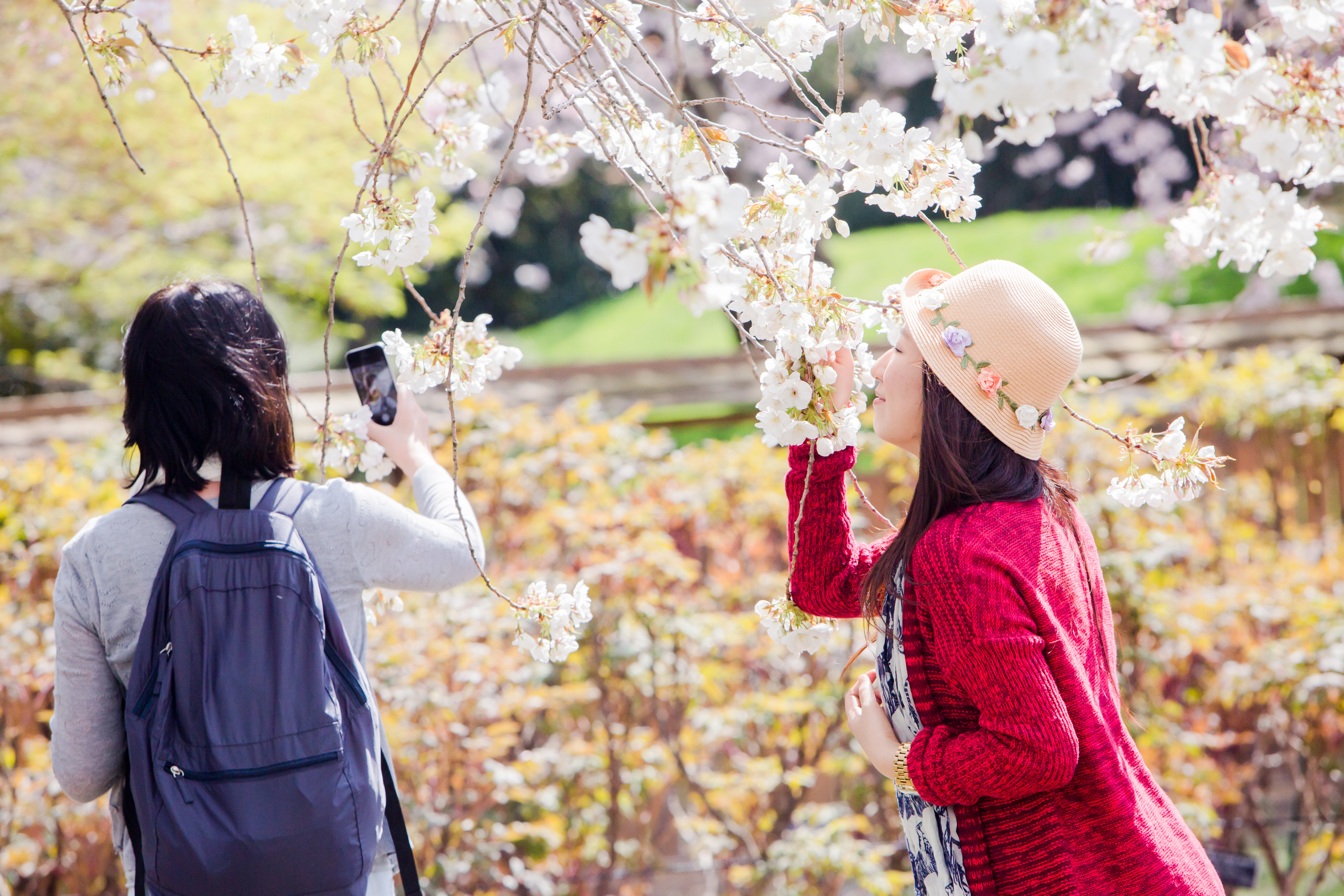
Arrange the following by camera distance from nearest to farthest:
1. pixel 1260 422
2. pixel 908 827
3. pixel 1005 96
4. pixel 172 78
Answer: pixel 1005 96 < pixel 908 827 < pixel 1260 422 < pixel 172 78

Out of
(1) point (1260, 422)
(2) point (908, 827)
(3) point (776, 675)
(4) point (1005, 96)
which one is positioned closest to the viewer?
(4) point (1005, 96)

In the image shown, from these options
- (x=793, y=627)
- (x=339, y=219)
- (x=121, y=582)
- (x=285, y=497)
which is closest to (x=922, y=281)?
(x=793, y=627)

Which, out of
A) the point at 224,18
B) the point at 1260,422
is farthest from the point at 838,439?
the point at 224,18

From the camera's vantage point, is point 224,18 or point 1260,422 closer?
point 1260,422

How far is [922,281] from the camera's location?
1343 mm

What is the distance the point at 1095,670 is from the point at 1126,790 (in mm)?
139

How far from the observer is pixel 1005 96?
0.85 m

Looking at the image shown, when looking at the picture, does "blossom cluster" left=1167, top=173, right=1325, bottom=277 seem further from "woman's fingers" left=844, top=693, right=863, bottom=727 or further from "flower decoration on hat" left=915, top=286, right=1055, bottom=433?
"woman's fingers" left=844, top=693, right=863, bottom=727

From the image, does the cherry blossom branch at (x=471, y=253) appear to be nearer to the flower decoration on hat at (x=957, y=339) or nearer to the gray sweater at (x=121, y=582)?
the gray sweater at (x=121, y=582)

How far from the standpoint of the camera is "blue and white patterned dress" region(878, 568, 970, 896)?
3.94ft

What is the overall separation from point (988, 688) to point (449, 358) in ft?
2.50

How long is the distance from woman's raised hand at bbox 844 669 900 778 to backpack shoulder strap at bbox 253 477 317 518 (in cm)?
76

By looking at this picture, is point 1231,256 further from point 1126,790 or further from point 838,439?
point 1126,790

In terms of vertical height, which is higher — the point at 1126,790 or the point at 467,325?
the point at 467,325
